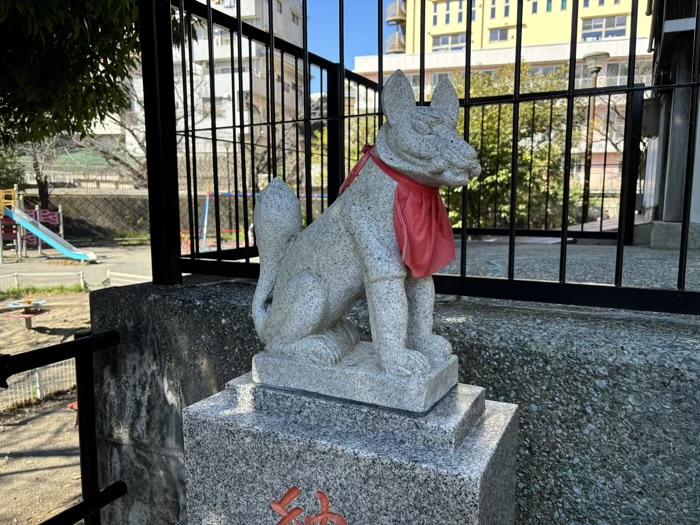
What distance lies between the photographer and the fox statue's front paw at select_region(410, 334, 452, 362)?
1.53m

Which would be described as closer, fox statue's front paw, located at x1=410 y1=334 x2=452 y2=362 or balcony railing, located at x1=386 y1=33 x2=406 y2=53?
fox statue's front paw, located at x1=410 y1=334 x2=452 y2=362

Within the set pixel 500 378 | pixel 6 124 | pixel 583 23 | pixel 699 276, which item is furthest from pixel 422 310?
pixel 583 23

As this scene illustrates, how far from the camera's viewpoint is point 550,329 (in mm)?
1885

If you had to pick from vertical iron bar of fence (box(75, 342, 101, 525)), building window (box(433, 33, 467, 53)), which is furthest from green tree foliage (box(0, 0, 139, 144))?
building window (box(433, 33, 467, 53))

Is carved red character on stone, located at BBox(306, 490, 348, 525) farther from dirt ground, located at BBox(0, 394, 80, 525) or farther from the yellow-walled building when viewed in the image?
the yellow-walled building

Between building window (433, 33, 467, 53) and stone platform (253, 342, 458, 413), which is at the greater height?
building window (433, 33, 467, 53)

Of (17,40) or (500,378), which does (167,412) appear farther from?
(17,40)

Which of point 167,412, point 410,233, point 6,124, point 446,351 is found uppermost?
point 6,124

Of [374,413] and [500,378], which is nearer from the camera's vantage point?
[374,413]

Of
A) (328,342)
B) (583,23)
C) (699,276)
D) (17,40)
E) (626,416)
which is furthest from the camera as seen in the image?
(583,23)

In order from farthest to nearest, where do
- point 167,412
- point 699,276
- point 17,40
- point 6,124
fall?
point 6,124
point 699,276
point 17,40
point 167,412

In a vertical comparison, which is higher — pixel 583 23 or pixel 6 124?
pixel 583 23

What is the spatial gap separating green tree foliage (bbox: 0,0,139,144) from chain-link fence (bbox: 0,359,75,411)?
10.9 ft

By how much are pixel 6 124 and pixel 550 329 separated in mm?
3563
